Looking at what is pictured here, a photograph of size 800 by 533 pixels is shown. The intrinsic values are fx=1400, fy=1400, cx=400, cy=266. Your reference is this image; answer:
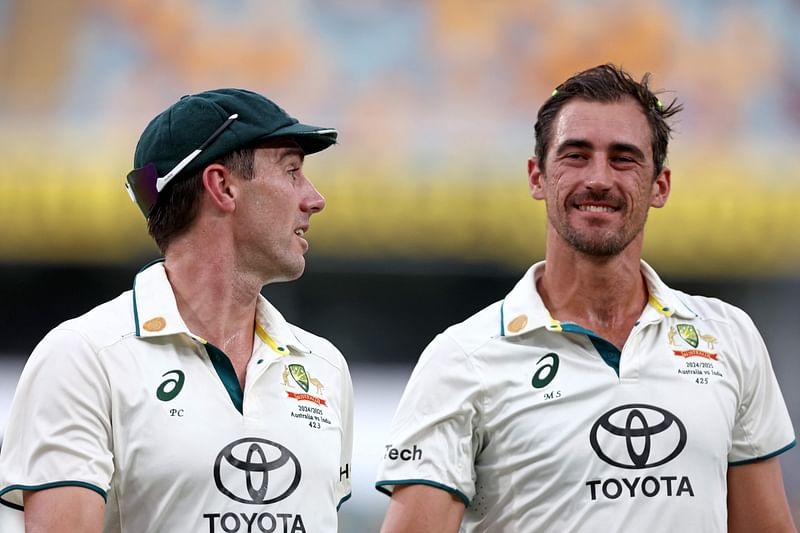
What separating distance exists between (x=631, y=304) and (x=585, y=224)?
29cm

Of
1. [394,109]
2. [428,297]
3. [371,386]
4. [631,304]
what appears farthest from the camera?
[394,109]

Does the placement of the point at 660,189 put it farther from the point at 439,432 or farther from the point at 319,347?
the point at 319,347

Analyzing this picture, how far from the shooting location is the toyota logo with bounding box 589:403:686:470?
3.52 meters

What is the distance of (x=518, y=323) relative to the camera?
374 centimetres

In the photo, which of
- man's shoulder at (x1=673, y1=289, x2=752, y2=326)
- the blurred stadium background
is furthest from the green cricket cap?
the blurred stadium background

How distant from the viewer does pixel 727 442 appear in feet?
11.9

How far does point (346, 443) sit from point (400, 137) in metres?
8.33

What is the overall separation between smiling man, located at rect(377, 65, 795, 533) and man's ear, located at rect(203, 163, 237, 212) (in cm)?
69

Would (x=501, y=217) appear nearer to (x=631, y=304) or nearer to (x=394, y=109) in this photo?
(x=394, y=109)

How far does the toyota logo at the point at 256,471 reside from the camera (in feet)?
10.4

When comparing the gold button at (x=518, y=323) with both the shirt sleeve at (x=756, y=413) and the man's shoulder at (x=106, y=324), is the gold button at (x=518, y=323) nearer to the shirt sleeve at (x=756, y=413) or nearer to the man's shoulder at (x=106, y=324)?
the shirt sleeve at (x=756, y=413)

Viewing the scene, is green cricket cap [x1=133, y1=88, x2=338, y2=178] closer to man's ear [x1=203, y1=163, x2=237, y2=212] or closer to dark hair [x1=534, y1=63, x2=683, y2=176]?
man's ear [x1=203, y1=163, x2=237, y2=212]

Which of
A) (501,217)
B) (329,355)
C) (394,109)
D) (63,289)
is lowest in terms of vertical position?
(329,355)

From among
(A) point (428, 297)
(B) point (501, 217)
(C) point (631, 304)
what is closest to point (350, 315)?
(A) point (428, 297)
